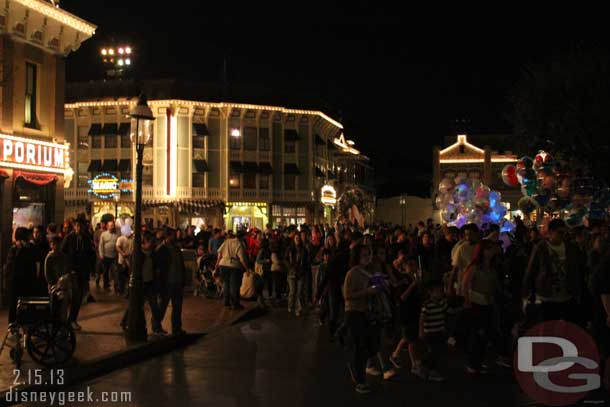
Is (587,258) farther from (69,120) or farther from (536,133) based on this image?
(69,120)

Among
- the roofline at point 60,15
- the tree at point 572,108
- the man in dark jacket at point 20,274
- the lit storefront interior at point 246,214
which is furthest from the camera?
the lit storefront interior at point 246,214

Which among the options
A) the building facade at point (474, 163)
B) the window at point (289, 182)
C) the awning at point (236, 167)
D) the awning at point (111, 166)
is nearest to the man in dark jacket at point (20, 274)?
the awning at point (111, 166)

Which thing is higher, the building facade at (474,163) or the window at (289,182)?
the building facade at (474,163)

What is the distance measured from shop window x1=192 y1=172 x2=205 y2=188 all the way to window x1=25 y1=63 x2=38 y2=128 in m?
28.7

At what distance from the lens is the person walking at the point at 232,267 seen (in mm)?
16312

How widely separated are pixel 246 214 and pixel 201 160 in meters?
4.97

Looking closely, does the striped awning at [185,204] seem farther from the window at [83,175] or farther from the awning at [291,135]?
the awning at [291,135]

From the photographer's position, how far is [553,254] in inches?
377

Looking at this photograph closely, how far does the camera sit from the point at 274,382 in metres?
9.02

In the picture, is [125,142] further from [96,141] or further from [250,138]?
[250,138]

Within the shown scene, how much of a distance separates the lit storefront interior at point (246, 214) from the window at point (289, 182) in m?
2.26

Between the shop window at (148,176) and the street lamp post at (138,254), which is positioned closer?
the street lamp post at (138,254)

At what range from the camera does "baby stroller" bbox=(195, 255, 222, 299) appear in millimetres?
19625

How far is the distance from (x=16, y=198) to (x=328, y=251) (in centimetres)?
816
